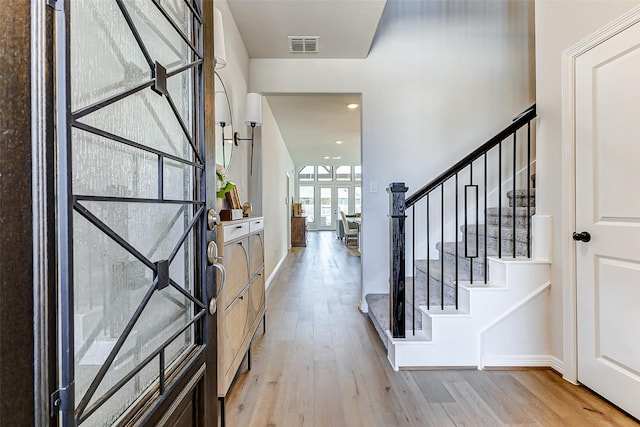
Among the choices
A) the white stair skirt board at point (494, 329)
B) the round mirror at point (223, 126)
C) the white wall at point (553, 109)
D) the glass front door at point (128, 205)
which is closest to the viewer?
the glass front door at point (128, 205)

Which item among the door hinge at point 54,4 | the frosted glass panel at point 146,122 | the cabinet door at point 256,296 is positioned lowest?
the cabinet door at point 256,296

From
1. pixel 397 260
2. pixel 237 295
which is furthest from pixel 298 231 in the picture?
pixel 237 295

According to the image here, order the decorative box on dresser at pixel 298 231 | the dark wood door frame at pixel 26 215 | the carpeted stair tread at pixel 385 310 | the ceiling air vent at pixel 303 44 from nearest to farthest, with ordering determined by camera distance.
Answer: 1. the dark wood door frame at pixel 26 215
2. the carpeted stair tread at pixel 385 310
3. the ceiling air vent at pixel 303 44
4. the decorative box on dresser at pixel 298 231

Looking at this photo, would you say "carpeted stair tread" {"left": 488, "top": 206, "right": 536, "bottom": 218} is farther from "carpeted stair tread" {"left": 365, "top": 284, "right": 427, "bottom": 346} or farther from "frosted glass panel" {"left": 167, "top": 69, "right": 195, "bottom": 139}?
"frosted glass panel" {"left": 167, "top": 69, "right": 195, "bottom": 139}

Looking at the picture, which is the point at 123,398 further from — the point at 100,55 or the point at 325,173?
the point at 325,173

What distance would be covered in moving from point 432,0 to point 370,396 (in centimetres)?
363

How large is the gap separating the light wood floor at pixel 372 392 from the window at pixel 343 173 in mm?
11505

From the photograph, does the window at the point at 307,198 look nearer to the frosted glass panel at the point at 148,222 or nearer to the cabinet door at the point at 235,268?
the cabinet door at the point at 235,268

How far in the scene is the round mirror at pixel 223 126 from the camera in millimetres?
2242

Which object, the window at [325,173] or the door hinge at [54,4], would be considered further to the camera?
the window at [325,173]

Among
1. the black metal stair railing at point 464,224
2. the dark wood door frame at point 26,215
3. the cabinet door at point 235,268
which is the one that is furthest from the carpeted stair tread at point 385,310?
the dark wood door frame at point 26,215

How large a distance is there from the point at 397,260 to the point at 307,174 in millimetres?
11846

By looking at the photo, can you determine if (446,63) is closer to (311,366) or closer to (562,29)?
(562,29)

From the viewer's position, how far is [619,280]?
1.67 metres
